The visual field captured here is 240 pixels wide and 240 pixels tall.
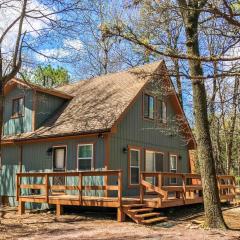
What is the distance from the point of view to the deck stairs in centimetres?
1245

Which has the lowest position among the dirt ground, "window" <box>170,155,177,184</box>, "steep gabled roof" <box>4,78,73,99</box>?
the dirt ground

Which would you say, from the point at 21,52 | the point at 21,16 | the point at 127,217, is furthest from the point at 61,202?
the point at 21,16

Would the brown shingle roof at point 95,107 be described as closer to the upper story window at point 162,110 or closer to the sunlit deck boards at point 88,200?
the upper story window at point 162,110

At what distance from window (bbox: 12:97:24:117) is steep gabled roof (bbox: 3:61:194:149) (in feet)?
4.01

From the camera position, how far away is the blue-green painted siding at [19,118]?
749 inches

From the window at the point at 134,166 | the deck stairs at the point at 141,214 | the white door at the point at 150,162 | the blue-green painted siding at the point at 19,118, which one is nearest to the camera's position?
the deck stairs at the point at 141,214

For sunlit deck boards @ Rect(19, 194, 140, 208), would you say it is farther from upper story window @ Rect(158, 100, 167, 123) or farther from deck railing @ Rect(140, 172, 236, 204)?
upper story window @ Rect(158, 100, 167, 123)


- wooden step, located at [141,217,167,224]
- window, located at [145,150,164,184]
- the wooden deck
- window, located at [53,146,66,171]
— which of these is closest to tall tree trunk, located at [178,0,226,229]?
wooden step, located at [141,217,167,224]

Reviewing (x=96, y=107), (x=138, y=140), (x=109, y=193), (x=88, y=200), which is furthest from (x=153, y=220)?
(x=96, y=107)

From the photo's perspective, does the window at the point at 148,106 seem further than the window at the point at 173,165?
No

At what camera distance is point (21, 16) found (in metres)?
14.8

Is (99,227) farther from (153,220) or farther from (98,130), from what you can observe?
(98,130)

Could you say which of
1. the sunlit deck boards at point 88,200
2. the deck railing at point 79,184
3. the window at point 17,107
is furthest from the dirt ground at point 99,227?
the window at point 17,107

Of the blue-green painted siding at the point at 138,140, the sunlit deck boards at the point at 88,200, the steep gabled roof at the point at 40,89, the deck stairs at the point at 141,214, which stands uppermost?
the steep gabled roof at the point at 40,89
